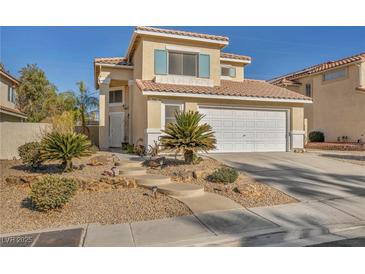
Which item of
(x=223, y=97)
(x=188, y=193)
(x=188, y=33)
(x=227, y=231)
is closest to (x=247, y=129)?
(x=223, y=97)

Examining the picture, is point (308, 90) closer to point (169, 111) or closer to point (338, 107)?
point (338, 107)

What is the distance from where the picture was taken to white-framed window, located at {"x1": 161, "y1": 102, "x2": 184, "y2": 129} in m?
14.3

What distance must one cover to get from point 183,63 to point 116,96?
20.7 feet

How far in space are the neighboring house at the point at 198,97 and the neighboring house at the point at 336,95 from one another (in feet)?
20.9

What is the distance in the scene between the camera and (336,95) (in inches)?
862

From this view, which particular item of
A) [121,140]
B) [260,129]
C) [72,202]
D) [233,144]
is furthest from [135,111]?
[72,202]

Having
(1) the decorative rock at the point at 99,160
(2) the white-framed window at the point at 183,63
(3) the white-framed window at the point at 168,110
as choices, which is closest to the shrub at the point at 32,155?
(1) the decorative rock at the point at 99,160

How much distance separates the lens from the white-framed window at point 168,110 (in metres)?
14.3

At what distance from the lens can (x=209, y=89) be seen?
1541 centimetres

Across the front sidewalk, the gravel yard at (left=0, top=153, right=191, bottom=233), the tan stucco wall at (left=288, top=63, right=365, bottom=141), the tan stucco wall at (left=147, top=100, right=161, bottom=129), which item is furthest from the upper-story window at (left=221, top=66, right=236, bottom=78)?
the front sidewalk

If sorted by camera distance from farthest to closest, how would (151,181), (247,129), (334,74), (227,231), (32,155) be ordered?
(334,74) < (247,129) < (32,155) < (151,181) < (227,231)

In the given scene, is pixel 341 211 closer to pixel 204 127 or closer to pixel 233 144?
pixel 204 127

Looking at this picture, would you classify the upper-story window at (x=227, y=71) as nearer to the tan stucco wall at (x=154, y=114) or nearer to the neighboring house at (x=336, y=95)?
the neighboring house at (x=336, y=95)

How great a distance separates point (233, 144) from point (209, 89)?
3.25 metres
